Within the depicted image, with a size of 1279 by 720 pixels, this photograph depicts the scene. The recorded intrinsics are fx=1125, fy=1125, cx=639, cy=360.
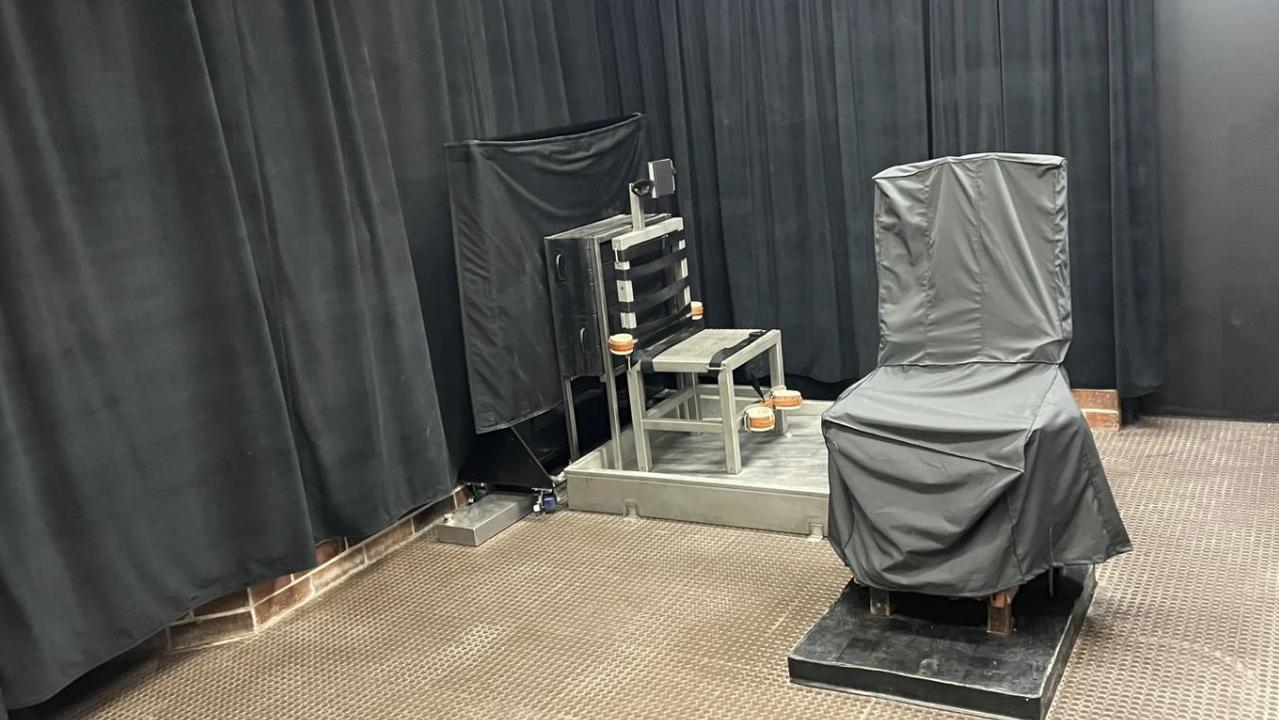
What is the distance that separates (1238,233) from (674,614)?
2.51 m

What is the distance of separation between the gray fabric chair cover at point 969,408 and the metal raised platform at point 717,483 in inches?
26.2

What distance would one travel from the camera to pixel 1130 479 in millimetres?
3744

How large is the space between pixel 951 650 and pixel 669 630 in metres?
0.78

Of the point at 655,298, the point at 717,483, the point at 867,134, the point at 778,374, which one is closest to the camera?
the point at 717,483

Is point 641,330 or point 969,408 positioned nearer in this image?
point 969,408

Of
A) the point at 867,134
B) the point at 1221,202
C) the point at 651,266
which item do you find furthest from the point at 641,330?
the point at 1221,202

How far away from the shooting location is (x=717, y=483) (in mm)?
3715

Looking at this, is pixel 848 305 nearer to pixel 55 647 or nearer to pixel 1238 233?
pixel 1238 233

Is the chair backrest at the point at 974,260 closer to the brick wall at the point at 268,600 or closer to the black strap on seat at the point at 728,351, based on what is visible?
the black strap on seat at the point at 728,351

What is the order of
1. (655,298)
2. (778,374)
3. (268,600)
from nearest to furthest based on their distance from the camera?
(268,600) < (655,298) < (778,374)

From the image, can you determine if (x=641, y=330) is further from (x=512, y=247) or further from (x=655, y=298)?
(x=512, y=247)

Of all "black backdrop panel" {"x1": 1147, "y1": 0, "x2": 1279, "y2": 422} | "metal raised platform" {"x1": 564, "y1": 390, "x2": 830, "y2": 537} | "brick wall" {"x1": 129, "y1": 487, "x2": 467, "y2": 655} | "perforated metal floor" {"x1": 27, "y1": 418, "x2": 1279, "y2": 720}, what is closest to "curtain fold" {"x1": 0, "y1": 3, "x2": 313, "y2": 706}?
"brick wall" {"x1": 129, "y1": 487, "x2": 467, "y2": 655}

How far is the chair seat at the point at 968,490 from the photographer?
8.38 ft

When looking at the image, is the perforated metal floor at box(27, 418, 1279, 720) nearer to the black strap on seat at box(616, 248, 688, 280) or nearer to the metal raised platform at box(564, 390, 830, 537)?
the metal raised platform at box(564, 390, 830, 537)
